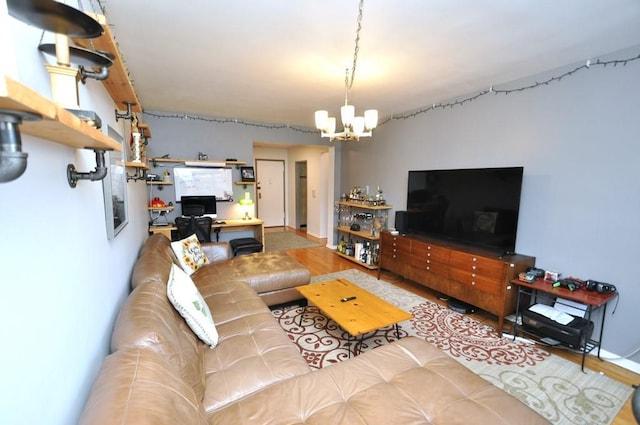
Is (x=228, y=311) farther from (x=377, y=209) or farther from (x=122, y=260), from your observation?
(x=377, y=209)

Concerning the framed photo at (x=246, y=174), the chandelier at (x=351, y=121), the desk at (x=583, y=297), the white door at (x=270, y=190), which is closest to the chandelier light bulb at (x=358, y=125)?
the chandelier at (x=351, y=121)

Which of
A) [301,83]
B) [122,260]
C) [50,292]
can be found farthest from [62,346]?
[301,83]

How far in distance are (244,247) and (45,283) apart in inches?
139

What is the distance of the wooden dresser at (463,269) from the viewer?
8.71 feet

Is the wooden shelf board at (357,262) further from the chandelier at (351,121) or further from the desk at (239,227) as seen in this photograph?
the chandelier at (351,121)

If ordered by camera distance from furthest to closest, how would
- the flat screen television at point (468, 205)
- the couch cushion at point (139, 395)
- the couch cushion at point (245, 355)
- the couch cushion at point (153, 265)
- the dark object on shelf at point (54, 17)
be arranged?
the flat screen television at point (468, 205) < the couch cushion at point (153, 265) < the couch cushion at point (245, 355) < the couch cushion at point (139, 395) < the dark object on shelf at point (54, 17)

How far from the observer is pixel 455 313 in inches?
121

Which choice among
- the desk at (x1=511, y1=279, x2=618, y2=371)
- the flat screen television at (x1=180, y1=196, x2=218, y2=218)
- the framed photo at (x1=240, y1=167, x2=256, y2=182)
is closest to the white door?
the framed photo at (x1=240, y1=167, x2=256, y2=182)

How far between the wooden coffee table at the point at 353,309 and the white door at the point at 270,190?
517 centimetres

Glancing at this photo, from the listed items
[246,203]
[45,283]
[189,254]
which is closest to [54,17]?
[45,283]

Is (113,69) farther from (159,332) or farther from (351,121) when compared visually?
(351,121)

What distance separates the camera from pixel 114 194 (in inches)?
67.7

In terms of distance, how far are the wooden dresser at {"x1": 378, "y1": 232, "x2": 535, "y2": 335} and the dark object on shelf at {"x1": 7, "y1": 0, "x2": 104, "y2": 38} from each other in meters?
3.17

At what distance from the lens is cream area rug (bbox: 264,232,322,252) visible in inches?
232
